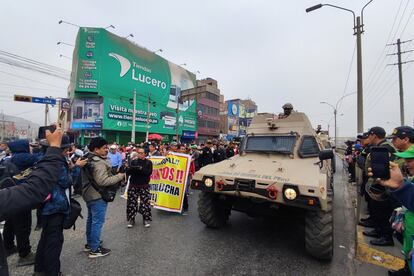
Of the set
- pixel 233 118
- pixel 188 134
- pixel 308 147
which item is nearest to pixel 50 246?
pixel 308 147

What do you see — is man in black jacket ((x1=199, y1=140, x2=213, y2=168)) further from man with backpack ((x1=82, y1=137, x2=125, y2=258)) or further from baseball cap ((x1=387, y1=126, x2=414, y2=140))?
baseball cap ((x1=387, y1=126, x2=414, y2=140))

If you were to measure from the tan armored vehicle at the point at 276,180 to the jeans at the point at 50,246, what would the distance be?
86.4 inches

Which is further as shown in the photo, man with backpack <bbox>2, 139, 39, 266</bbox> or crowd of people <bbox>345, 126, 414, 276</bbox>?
man with backpack <bbox>2, 139, 39, 266</bbox>

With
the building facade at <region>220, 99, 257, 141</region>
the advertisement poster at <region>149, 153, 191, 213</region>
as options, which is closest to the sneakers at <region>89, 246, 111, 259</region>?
the advertisement poster at <region>149, 153, 191, 213</region>

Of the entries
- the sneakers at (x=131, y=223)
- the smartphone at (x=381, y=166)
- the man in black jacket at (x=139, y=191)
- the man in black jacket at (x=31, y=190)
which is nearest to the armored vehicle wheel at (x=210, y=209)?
the man in black jacket at (x=139, y=191)

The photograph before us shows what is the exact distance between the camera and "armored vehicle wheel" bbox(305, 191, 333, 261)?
3.63m

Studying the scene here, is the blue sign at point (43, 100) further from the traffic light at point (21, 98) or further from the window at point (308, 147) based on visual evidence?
the window at point (308, 147)

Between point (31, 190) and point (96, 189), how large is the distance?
2.44 m

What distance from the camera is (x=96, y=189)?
3.89 metres

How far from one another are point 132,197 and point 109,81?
2663cm

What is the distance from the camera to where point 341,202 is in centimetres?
771

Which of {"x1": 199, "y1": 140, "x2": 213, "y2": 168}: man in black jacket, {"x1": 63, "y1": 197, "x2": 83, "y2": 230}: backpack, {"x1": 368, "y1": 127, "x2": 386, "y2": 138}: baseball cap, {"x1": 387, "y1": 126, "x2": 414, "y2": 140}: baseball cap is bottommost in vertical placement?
{"x1": 63, "y1": 197, "x2": 83, "y2": 230}: backpack

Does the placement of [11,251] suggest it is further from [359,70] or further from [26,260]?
[359,70]

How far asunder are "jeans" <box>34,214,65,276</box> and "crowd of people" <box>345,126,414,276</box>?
11.8 feet
